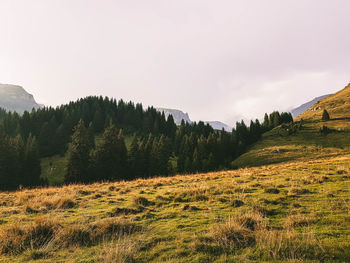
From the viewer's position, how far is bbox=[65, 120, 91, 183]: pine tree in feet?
144

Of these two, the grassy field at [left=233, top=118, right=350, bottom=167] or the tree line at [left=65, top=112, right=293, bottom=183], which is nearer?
the tree line at [left=65, top=112, right=293, bottom=183]

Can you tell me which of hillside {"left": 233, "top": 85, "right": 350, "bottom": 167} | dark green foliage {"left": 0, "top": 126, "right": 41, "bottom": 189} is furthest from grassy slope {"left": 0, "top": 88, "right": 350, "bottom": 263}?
dark green foliage {"left": 0, "top": 126, "right": 41, "bottom": 189}

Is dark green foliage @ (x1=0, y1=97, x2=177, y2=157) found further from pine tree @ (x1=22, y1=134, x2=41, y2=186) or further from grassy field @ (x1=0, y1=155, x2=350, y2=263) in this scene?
grassy field @ (x1=0, y1=155, x2=350, y2=263)

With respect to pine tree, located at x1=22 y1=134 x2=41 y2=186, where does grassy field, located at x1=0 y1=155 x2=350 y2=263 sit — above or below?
above

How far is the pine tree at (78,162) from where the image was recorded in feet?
144

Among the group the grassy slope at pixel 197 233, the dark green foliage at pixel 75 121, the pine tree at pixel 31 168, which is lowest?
the pine tree at pixel 31 168

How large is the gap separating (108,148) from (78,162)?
792cm

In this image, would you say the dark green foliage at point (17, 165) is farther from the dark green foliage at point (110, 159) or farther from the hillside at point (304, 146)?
the hillside at point (304, 146)

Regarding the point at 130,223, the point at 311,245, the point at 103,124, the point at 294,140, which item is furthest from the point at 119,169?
the point at 103,124

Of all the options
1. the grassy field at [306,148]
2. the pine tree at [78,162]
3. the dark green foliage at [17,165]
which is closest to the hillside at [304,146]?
the grassy field at [306,148]

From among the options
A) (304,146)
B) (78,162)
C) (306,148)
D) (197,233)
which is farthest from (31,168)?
(304,146)

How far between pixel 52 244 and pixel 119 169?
150ft

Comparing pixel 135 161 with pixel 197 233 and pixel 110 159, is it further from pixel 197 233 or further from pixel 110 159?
pixel 197 233

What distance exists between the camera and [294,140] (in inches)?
2682
